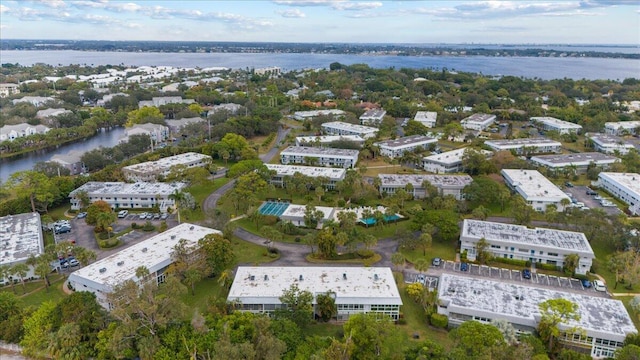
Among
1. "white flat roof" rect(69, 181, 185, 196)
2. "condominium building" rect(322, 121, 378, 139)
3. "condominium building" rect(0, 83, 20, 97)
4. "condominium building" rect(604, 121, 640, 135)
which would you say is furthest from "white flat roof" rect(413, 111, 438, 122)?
"condominium building" rect(0, 83, 20, 97)

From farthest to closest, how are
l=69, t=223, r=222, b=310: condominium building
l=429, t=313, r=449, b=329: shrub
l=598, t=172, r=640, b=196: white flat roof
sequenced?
l=598, t=172, r=640, b=196: white flat roof → l=69, t=223, r=222, b=310: condominium building → l=429, t=313, r=449, b=329: shrub

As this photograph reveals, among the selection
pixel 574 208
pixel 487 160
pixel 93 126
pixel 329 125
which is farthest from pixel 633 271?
pixel 93 126

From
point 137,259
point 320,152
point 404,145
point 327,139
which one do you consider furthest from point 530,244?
point 327,139

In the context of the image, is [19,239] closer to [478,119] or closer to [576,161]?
[576,161]

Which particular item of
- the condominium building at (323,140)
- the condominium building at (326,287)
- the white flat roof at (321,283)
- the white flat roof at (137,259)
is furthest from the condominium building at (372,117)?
the condominium building at (326,287)

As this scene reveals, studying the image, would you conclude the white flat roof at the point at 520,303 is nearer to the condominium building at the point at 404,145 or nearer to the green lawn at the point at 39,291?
the green lawn at the point at 39,291

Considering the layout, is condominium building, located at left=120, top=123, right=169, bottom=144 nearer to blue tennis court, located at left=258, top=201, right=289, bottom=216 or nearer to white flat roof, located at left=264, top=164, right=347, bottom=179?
white flat roof, located at left=264, top=164, right=347, bottom=179

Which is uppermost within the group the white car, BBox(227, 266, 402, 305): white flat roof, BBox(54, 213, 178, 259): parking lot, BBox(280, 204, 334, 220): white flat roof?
BBox(280, 204, 334, 220): white flat roof

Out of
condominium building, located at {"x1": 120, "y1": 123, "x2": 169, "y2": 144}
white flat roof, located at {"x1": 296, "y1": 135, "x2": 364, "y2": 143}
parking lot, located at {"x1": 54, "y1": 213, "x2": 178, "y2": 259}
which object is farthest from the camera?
condominium building, located at {"x1": 120, "y1": 123, "x2": 169, "y2": 144}
